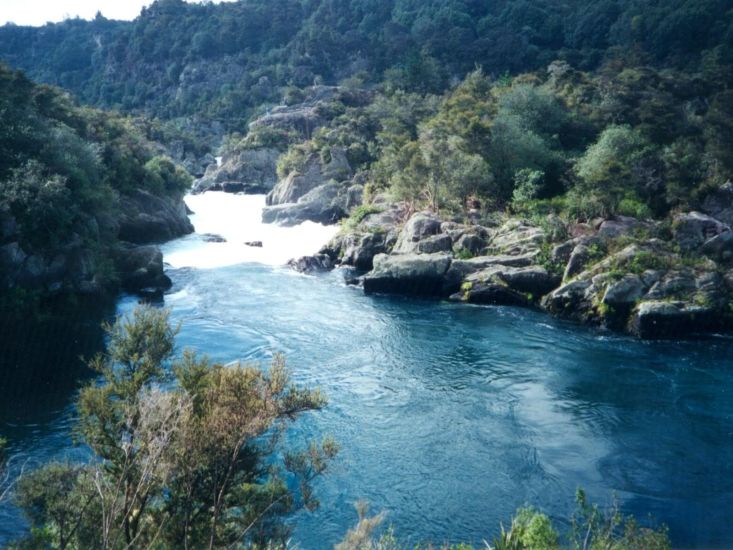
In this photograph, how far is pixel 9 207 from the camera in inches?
1314

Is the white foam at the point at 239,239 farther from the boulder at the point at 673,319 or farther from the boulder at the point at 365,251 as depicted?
the boulder at the point at 673,319

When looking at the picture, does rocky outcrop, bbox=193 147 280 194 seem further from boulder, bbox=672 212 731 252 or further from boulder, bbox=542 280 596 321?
boulder, bbox=672 212 731 252

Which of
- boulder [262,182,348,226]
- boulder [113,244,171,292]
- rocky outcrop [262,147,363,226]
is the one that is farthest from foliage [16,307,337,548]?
rocky outcrop [262,147,363,226]

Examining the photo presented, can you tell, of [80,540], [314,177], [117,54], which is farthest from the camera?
[117,54]

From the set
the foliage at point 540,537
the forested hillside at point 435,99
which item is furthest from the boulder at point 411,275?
the foliage at point 540,537

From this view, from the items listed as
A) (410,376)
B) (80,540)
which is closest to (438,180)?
(410,376)

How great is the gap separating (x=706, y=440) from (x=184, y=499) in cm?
2033

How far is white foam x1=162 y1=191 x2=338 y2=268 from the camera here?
52.6 meters

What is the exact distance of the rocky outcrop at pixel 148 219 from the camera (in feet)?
177

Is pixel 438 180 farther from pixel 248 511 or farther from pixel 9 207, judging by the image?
pixel 248 511

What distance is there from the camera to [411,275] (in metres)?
41.9

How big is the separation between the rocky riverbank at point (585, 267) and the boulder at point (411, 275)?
0.07 metres

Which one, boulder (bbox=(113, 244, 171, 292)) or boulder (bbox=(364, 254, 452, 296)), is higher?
boulder (bbox=(364, 254, 452, 296))

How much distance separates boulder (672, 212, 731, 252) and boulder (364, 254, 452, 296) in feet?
50.4
